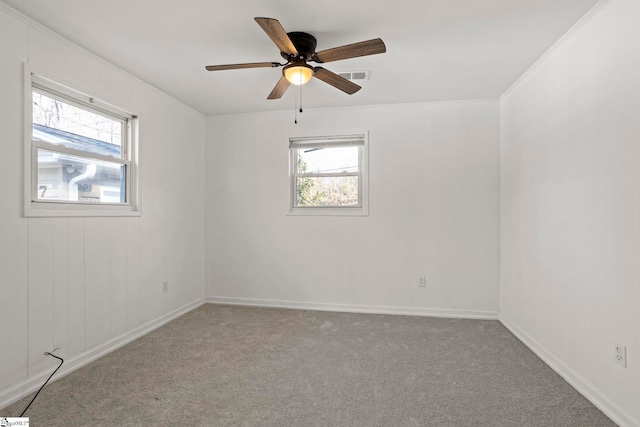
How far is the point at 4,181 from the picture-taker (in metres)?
2.08

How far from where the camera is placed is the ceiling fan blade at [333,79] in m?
2.42

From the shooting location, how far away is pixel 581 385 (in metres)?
2.20

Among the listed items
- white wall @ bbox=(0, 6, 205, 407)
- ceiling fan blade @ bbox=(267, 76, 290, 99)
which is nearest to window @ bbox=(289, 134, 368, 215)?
white wall @ bbox=(0, 6, 205, 407)

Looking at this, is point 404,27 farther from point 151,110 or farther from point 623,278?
point 151,110

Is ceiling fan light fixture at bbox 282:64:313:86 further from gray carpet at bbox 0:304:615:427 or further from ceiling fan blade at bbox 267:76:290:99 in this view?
gray carpet at bbox 0:304:615:427

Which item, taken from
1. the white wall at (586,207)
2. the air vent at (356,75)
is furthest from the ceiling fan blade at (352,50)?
the white wall at (586,207)

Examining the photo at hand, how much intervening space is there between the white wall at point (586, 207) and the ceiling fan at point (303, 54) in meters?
1.32

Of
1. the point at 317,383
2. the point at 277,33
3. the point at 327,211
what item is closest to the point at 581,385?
the point at 317,383

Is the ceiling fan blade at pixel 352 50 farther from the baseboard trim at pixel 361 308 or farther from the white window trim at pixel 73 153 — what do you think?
the baseboard trim at pixel 361 308

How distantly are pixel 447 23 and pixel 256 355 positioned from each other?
111 inches

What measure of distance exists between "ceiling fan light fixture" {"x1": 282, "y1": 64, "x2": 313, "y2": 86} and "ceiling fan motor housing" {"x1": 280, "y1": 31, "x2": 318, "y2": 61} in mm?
72

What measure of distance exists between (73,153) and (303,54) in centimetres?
191

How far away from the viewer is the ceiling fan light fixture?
228 cm

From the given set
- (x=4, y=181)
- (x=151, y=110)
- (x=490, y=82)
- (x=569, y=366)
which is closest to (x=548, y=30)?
(x=490, y=82)
